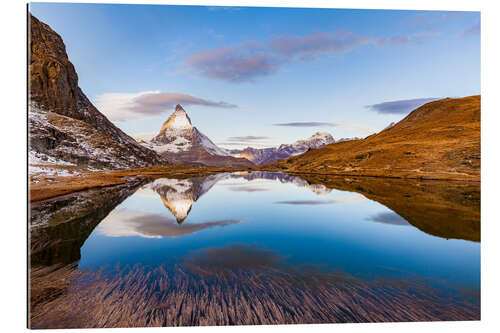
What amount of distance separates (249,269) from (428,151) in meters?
98.2

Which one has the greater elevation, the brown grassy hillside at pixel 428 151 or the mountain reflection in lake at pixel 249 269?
the brown grassy hillside at pixel 428 151

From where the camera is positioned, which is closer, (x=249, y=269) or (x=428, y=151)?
(x=249, y=269)

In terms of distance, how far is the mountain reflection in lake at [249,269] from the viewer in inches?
376

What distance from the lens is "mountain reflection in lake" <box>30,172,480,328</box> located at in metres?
9.55

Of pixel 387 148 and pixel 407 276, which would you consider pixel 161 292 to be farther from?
pixel 387 148

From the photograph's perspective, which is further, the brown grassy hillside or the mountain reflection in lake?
the brown grassy hillside

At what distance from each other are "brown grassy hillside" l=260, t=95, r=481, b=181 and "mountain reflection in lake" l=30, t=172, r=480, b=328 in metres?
41.9

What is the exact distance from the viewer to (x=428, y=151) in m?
90.8

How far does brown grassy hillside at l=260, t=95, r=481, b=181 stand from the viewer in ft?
229

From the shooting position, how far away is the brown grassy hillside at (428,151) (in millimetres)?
69938

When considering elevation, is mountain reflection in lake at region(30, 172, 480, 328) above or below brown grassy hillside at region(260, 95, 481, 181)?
below

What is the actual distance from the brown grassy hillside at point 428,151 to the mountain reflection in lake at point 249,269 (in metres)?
41.9

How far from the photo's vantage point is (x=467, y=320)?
9875mm

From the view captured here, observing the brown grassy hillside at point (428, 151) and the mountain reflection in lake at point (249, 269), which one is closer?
the mountain reflection in lake at point (249, 269)
